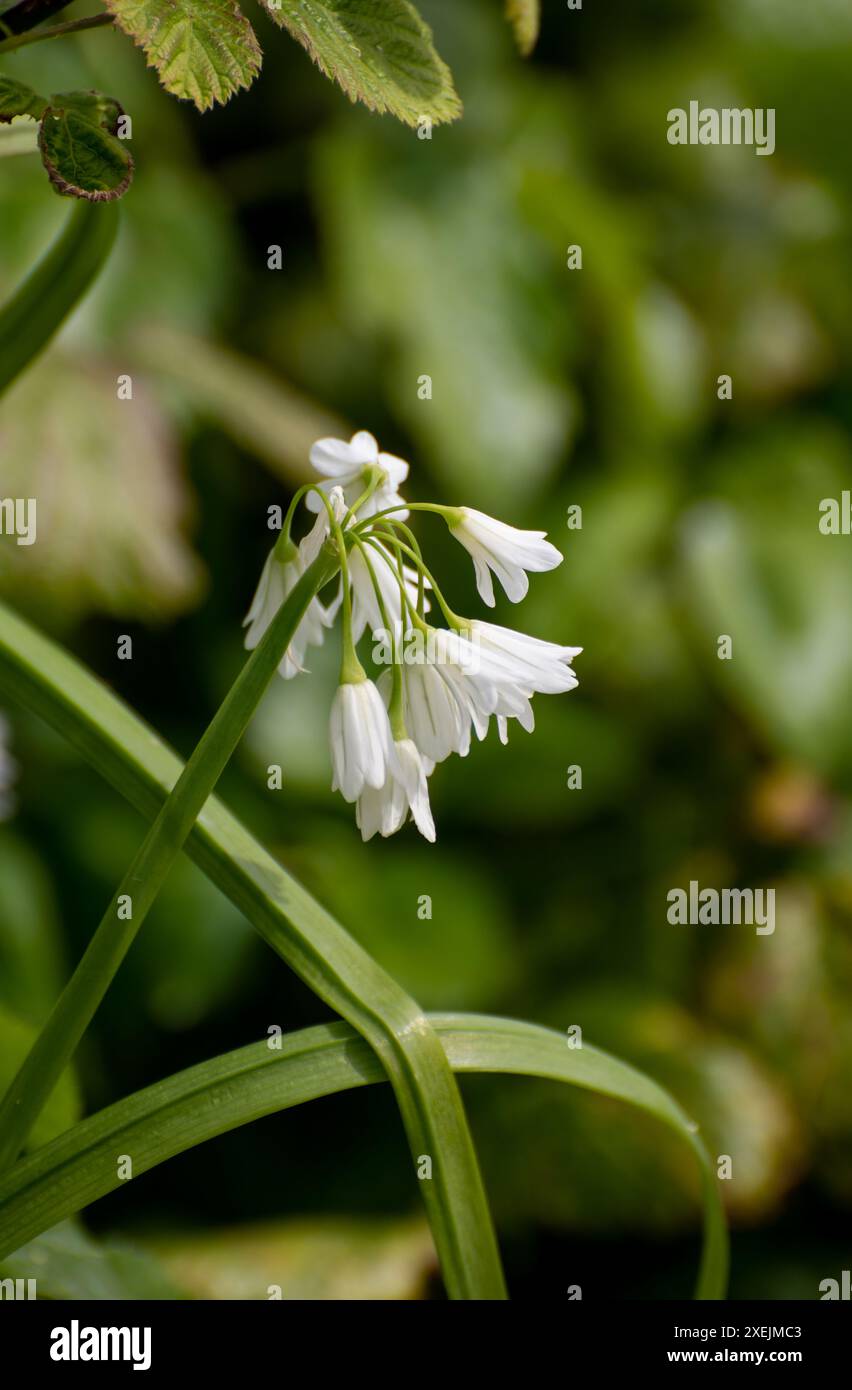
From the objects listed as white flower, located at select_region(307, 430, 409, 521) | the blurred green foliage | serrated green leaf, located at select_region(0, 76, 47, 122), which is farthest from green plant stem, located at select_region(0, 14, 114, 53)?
the blurred green foliage

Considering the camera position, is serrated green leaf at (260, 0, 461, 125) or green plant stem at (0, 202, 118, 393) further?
green plant stem at (0, 202, 118, 393)

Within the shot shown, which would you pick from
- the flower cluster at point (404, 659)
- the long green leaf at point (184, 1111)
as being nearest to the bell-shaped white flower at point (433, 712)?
the flower cluster at point (404, 659)

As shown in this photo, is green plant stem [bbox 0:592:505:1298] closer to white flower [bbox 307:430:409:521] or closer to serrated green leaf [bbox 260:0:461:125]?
white flower [bbox 307:430:409:521]

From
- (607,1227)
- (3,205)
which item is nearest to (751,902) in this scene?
(607,1227)

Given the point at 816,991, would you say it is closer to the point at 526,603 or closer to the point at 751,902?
the point at 751,902
